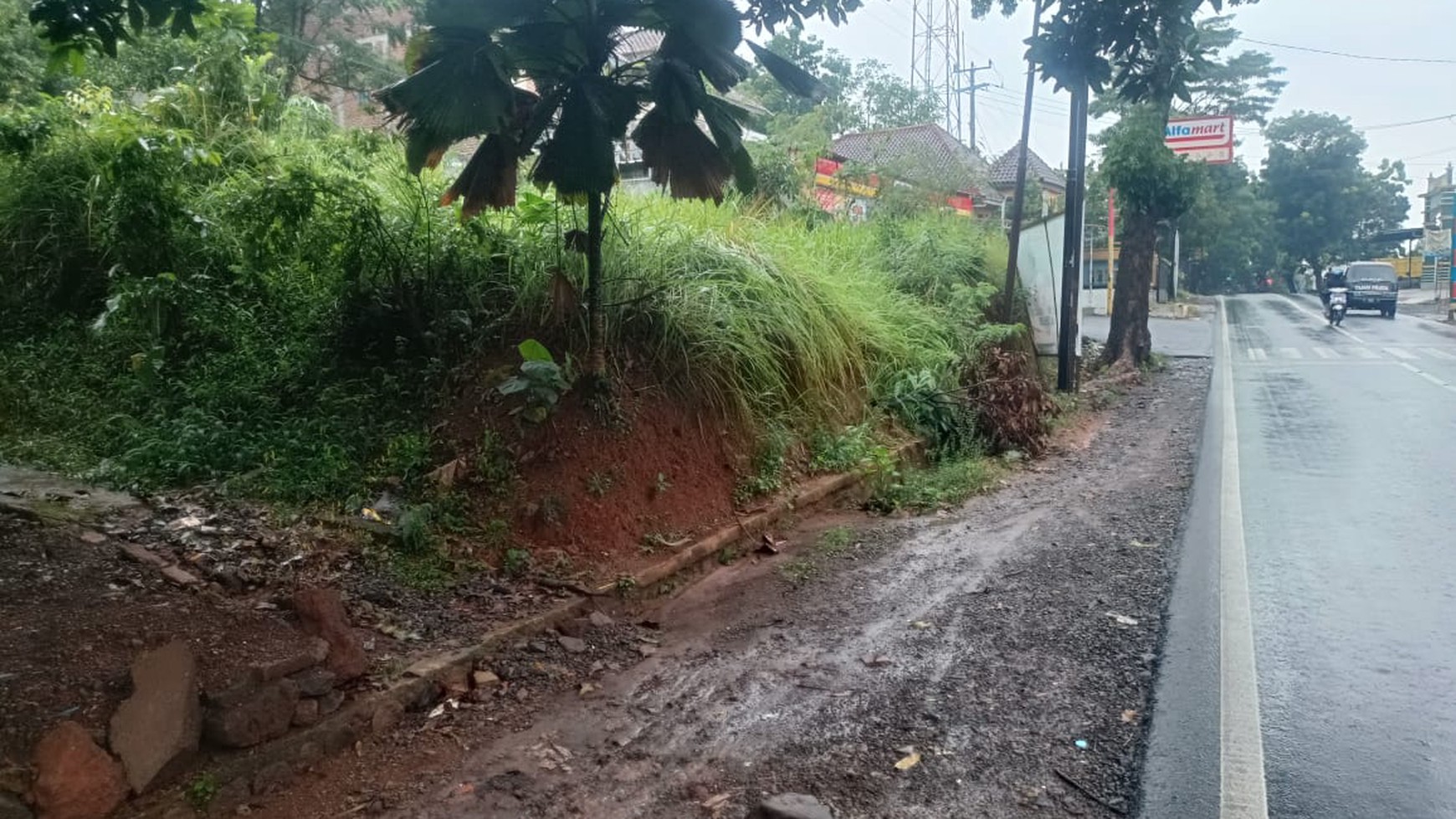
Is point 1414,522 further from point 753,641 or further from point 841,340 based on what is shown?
point 753,641

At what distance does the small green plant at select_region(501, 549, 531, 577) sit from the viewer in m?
5.23

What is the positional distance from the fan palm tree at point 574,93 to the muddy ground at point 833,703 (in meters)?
2.45

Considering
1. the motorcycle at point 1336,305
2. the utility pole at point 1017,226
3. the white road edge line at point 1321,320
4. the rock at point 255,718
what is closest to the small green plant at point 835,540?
the rock at point 255,718

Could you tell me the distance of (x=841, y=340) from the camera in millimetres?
8867

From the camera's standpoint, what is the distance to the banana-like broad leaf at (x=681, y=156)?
5.43 metres

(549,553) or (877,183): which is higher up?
(877,183)

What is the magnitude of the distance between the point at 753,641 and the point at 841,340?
4576 millimetres

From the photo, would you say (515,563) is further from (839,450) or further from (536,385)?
(839,450)

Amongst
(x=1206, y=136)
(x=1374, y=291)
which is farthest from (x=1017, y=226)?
(x=1374, y=291)

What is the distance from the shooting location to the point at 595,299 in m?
6.15

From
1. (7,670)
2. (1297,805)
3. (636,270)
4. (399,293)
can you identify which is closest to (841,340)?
(636,270)

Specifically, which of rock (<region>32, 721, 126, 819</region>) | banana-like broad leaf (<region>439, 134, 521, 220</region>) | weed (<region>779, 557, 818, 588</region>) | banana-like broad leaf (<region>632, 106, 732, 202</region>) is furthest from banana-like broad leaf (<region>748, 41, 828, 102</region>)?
rock (<region>32, 721, 126, 819</region>)

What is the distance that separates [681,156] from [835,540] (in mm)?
2735

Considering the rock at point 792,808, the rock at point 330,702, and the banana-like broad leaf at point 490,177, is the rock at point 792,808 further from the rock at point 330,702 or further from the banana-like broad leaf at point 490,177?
the banana-like broad leaf at point 490,177
